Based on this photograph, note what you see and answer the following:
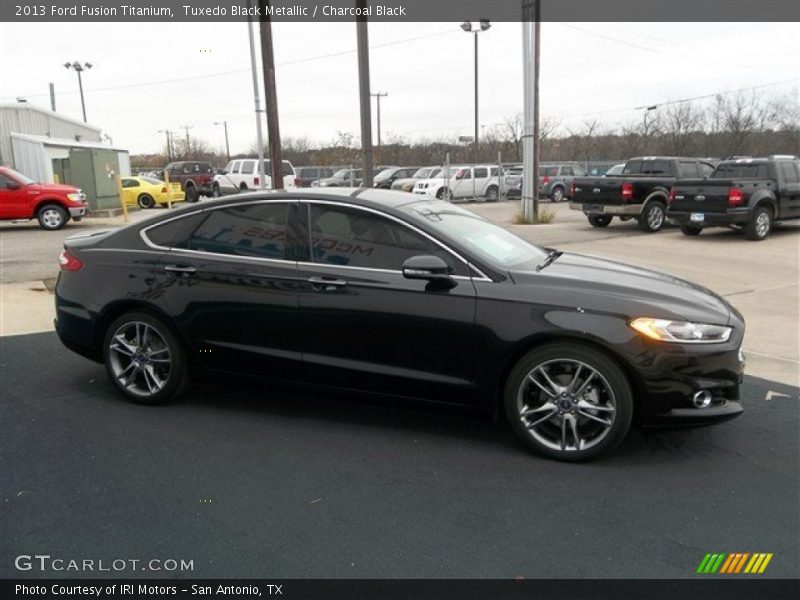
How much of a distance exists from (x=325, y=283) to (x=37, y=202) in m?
16.9

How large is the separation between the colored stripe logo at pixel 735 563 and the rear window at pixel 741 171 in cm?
1387

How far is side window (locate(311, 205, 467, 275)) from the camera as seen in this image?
400cm

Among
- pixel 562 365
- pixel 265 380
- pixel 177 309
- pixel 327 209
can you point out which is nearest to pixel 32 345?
pixel 177 309

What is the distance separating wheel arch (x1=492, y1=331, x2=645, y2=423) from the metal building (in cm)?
2343

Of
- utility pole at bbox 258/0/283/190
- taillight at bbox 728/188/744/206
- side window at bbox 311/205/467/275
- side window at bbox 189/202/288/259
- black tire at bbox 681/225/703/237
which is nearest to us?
side window at bbox 311/205/467/275

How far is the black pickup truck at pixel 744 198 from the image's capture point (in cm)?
1371

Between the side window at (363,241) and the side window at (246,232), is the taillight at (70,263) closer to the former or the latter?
the side window at (246,232)

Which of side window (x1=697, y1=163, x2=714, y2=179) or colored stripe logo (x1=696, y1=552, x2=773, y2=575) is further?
side window (x1=697, y1=163, x2=714, y2=179)

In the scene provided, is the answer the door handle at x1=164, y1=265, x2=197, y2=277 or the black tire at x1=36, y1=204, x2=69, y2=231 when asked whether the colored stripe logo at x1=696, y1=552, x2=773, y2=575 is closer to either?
the door handle at x1=164, y1=265, x2=197, y2=277

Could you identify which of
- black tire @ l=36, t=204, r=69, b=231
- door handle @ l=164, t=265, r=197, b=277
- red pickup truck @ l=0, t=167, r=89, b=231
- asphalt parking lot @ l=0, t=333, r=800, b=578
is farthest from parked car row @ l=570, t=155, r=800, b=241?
black tire @ l=36, t=204, r=69, b=231

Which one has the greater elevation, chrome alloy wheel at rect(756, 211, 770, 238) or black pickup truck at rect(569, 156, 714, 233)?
black pickup truck at rect(569, 156, 714, 233)

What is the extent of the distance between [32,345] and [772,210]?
47.4 feet

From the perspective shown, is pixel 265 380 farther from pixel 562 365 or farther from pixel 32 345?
pixel 32 345

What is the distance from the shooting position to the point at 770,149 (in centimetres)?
4256
